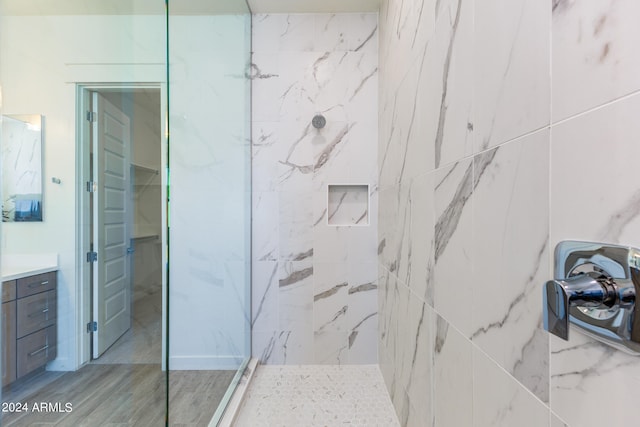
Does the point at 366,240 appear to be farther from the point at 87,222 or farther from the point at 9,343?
the point at 9,343

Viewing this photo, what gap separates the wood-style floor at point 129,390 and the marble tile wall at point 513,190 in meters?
1.16

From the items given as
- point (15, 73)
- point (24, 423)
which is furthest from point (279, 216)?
point (24, 423)

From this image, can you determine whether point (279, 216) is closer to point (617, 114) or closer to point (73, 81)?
point (73, 81)

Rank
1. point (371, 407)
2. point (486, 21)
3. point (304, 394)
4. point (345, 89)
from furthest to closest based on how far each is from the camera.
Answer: point (345, 89) → point (304, 394) → point (371, 407) → point (486, 21)

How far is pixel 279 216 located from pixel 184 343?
102 centimetres

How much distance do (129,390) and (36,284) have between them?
2.77 feet

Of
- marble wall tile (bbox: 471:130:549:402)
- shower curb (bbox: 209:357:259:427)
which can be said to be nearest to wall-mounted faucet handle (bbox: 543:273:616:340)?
marble wall tile (bbox: 471:130:549:402)

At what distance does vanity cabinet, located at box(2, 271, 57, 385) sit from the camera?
1.18m

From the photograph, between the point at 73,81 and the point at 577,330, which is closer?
the point at 577,330

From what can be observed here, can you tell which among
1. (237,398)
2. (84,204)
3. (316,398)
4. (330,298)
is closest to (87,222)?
(84,204)

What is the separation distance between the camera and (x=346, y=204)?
216 cm

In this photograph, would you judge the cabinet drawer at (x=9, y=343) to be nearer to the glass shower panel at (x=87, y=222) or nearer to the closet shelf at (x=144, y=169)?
the glass shower panel at (x=87, y=222)

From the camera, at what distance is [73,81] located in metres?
1.54

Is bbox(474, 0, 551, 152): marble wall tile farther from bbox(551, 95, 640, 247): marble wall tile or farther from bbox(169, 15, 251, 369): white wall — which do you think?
bbox(169, 15, 251, 369): white wall
